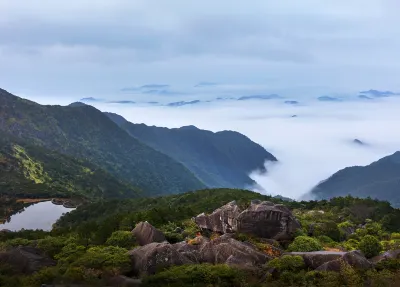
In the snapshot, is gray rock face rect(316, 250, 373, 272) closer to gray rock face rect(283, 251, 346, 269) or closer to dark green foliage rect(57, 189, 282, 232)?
gray rock face rect(283, 251, 346, 269)

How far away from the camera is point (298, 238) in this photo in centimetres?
3228

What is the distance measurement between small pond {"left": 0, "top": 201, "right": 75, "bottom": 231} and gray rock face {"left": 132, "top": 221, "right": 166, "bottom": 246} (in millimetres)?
44003

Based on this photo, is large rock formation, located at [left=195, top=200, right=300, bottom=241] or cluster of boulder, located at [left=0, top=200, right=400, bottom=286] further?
large rock formation, located at [left=195, top=200, right=300, bottom=241]

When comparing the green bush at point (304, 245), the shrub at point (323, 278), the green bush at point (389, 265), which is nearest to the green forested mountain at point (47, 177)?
the green bush at point (304, 245)

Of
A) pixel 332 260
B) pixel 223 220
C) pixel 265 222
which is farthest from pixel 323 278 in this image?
pixel 223 220

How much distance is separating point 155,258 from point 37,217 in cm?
6194

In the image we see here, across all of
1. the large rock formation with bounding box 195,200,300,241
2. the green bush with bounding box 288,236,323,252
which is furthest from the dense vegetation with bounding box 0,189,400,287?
the large rock formation with bounding box 195,200,300,241

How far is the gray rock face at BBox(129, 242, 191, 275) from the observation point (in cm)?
2634

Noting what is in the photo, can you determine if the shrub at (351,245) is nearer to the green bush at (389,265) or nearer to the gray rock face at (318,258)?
the green bush at (389,265)

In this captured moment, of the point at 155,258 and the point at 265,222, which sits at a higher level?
the point at 265,222

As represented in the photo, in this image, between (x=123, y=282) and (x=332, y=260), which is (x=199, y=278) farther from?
(x=332, y=260)

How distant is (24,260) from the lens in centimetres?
2753

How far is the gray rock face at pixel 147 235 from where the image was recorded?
31522mm

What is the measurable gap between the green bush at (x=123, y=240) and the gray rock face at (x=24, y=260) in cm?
440
